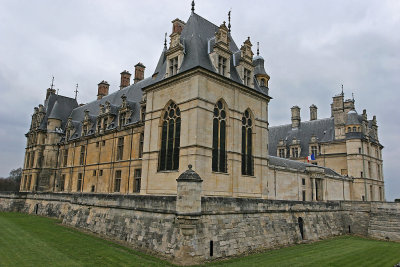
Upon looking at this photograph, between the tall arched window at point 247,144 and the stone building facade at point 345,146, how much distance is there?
18778mm

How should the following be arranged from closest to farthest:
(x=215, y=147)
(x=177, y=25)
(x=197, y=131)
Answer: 1. (x=197, y=131)
2. (x=215, y=147)
3. (x=177, y=25)

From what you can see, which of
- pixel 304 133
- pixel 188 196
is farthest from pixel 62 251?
pixel 304 133

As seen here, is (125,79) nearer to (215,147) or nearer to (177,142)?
(177,142)

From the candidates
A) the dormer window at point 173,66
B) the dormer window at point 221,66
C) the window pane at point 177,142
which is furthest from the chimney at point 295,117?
the window pane at point 177,142

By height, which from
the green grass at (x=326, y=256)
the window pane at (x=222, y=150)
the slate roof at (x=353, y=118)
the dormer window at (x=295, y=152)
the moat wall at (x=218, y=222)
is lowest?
the green grass at (x=326, y=256)

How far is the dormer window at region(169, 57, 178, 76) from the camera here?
819 inches

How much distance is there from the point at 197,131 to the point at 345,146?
101 ft

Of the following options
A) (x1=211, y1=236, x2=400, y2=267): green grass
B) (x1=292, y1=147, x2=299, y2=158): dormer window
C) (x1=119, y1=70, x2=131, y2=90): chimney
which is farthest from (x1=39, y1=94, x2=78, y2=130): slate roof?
(x1=211, y1=236, x2=400, y2=267): green grass

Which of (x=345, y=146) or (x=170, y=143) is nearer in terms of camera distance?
(x=170, y=143)

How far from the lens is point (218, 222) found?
1488 cm

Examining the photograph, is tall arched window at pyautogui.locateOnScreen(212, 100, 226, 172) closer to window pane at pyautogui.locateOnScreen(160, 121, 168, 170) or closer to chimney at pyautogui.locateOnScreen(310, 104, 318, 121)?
window pane at pyautogui.locateOnScreen(160, 121, 168, 170)

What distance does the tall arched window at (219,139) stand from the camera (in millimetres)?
19219

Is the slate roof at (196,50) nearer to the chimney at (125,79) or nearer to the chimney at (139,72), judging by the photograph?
the chimney at (139,72)

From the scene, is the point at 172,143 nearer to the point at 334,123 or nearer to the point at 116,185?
the point at 116,185
